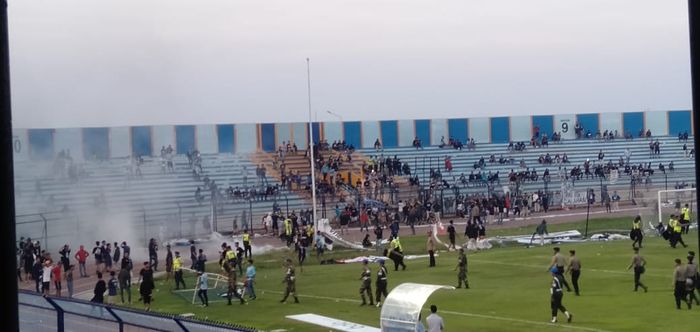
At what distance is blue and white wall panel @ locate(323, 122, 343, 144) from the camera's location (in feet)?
177

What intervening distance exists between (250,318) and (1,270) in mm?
19337

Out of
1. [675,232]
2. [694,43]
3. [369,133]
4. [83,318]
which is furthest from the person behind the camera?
[369,133]

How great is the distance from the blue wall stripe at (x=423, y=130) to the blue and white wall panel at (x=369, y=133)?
2.81m

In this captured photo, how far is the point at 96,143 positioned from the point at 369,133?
56.0 feet

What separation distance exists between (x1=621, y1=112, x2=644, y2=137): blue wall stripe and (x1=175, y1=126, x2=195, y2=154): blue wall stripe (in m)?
27.0

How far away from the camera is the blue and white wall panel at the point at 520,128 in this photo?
58375 mm

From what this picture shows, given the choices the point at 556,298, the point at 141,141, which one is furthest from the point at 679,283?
the point at 141,141

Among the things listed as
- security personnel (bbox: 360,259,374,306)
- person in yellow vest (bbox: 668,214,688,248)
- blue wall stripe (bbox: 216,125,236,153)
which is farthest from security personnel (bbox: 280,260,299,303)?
blue wall stripe (bbox: 216,125,236,153)

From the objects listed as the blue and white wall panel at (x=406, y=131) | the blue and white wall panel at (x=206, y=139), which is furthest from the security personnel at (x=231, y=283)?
the blue and white wall panel at (x=406, y=131)

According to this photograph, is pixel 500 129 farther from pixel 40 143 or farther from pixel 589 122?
pixel 40 143

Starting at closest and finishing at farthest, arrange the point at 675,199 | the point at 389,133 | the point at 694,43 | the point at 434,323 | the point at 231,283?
the point at 694,43 < the point at 434,323 < the point at 231,283 < the point at 675,199 < the point at 389,133

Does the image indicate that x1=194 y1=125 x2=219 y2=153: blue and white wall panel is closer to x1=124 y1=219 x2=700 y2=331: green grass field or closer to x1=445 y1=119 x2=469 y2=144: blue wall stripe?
x1=445 y1=119 x2=469 y2=144: blue wall stripe

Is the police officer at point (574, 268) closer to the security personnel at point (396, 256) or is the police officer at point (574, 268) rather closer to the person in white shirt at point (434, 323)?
the person in white shirt at point (434, 323)

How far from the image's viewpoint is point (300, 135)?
52.8 m
